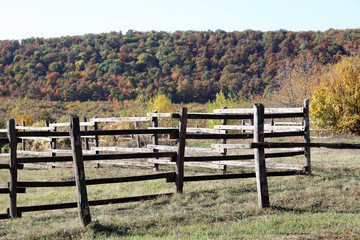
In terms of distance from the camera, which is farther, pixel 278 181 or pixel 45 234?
pixel 278 181

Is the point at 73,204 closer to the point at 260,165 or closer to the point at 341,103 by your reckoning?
the point at 260,165

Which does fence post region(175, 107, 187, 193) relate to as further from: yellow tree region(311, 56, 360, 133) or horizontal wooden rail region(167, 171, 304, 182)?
yellow tree region(311, 56, 360, 133)

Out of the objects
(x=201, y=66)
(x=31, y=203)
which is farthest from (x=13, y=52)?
(x=31, y=203)

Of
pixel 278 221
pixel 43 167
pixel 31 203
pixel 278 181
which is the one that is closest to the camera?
pixel 278 221

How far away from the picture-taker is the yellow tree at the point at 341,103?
79.6 feet

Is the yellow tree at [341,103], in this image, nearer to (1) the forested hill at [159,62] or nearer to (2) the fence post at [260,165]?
(2) the fence post at [260,165]

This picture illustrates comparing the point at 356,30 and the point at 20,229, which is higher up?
the point at 356,30

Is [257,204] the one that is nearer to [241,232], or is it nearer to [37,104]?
[241,232]

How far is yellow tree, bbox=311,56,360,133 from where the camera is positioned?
24.3m

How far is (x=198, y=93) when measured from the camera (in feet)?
243

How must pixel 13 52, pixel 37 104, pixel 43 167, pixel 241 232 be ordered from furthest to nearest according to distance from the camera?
pixel 13 52 → pixel 37 104 → pixel 43 167 → pixel 241 232

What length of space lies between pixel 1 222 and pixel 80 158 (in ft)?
7.31

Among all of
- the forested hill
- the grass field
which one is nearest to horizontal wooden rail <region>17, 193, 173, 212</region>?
the grass field

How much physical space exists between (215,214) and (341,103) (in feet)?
68.7
